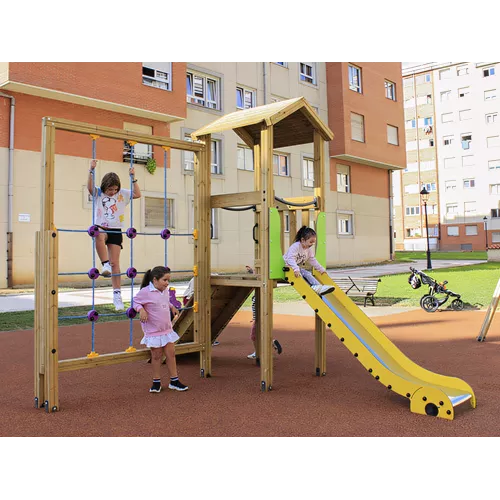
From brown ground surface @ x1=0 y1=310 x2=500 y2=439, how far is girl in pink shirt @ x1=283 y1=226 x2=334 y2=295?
3.44 feet

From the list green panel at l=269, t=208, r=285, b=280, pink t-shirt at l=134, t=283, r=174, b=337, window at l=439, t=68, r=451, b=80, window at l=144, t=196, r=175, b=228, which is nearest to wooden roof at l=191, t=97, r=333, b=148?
green panel at l=269, t=208, r=285, b=280

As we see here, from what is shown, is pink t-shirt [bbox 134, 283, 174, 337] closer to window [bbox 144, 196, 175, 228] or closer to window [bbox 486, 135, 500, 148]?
window [bbox 144, 196, 175, 228]

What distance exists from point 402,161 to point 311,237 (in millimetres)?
27819

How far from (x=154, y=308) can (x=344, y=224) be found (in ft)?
82.3

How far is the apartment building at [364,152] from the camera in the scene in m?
27.9

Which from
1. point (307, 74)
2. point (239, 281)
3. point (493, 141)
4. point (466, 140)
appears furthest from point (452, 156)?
point (239, 281)

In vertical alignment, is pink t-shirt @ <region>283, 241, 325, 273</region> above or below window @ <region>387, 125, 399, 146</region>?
below

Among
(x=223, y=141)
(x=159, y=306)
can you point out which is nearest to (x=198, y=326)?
(x=159, y=306)

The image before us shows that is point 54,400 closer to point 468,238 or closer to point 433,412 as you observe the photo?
point 433,412

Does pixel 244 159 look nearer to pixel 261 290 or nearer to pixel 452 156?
pixel 261 290

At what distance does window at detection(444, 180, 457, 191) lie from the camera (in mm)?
55719

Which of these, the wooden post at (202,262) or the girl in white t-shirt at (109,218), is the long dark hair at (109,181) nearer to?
the girl in white t-shirt at (109,218)

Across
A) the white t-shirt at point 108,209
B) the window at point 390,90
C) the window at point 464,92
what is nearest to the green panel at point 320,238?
the white t-shirt at point 108,209

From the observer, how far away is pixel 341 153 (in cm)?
2769
